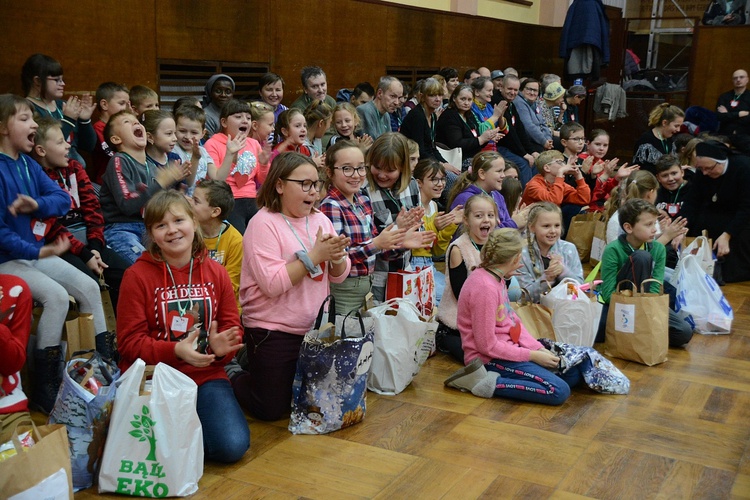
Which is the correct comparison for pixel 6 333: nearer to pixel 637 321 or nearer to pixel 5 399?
pixel 5 399

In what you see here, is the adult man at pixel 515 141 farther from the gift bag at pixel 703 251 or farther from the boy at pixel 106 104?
the boy at pixel 106 104

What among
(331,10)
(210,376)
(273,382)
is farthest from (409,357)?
(331,10)

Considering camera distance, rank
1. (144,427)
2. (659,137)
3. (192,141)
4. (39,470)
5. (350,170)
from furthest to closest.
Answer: (659,137), (192,141), (350,170), (144,427), (39,470)

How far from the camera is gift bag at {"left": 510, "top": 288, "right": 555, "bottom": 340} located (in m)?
4.16

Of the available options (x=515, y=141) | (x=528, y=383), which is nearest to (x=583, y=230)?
(x=515, y=141)

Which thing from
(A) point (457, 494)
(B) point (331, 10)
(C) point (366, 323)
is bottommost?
(A) point (457, 494)

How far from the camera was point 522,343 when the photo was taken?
383cm

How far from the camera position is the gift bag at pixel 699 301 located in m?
4.83

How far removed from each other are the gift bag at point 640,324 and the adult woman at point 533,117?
13.6 ft

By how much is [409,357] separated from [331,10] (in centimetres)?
510

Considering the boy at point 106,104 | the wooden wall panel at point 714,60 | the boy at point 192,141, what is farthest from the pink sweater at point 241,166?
the wooden wall panel at point 714,60

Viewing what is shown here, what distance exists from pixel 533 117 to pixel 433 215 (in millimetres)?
4019

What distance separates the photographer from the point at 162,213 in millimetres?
3041

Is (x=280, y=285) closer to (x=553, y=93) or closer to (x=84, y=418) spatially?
(x=84, y=418)
